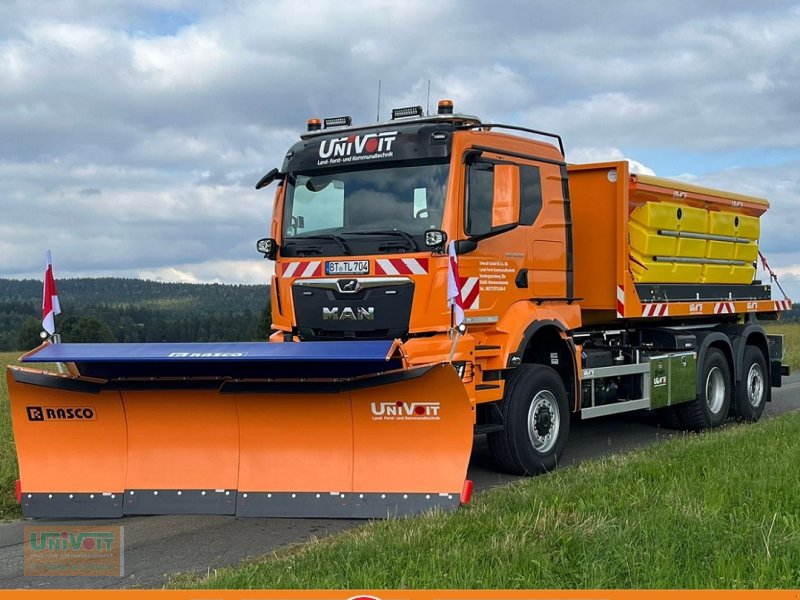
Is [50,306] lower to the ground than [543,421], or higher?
higher

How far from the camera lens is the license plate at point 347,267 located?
7.43 m

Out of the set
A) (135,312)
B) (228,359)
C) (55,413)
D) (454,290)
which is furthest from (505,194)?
(135,312)

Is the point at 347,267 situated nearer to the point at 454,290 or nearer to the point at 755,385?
the point at 454,290

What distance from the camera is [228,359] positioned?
240 inches

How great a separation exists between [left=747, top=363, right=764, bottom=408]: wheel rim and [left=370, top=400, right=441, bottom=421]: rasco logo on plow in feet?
23.1

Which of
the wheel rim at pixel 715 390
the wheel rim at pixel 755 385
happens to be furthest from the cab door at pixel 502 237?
the wheel rim at pixel 755 385

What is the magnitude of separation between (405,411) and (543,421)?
218cm

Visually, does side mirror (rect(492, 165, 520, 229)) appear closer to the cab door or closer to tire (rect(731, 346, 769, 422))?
the cab door

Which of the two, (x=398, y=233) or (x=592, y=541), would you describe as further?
(x=398, y=233)

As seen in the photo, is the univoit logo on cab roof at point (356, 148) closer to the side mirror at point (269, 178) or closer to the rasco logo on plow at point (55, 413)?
the side mirror at point (269, 178)

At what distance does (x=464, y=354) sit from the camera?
23.7 ft

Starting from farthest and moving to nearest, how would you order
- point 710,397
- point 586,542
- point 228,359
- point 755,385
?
point 755,385 < point 710,397 < point 228,359 < point 586,542

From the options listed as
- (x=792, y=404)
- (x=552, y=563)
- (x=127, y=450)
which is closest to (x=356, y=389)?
(x=127, y=450)

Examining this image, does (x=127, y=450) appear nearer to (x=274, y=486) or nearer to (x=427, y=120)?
(x=274, y=486)
